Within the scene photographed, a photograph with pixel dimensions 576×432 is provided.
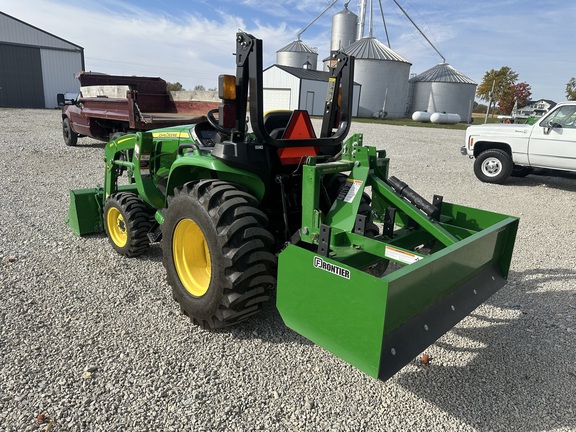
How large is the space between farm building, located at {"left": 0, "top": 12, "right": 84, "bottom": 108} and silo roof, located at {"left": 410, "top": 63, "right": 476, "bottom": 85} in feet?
102

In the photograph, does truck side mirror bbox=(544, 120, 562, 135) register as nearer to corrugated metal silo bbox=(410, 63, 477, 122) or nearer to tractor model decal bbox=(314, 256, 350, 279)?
tractor model decal bbox=(314, 256, 350, 279)

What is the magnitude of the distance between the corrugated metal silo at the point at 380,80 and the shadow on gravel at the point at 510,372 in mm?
35566

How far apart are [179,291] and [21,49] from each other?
36.7 meters

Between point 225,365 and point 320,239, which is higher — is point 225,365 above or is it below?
below

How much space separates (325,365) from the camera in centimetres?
286

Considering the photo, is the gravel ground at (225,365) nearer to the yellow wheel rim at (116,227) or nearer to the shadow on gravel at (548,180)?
the yellow wheel rim at (116,227)

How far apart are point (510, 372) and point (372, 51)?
39939 millimetres

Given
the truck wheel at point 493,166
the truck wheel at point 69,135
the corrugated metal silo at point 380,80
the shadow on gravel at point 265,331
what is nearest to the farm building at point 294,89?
the corrugated metal silo at point 380,80

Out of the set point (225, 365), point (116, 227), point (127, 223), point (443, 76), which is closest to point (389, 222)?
point (225, 365)

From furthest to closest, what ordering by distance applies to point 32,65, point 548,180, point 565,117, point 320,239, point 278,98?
point 278,98 → point 32,65 → point 548,180 → point 565,117 → point 320,239

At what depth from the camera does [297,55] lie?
44312 millimetres

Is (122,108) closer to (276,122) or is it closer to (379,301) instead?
(276,122)

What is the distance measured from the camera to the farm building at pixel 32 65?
31266 millimetres

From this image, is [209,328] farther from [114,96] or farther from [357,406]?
[114,96]
